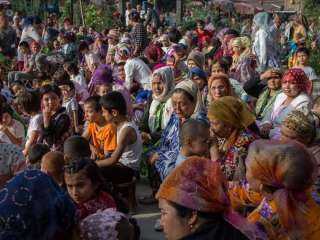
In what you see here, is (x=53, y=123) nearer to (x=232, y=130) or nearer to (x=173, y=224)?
(x=232, y=130)

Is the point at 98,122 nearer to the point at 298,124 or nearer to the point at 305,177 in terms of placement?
the point at 298,124

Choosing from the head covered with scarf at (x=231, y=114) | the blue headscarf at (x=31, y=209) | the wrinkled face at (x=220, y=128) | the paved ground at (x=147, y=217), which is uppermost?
the blue headscarf at (x=31, y=209)

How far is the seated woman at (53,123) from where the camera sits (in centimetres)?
656

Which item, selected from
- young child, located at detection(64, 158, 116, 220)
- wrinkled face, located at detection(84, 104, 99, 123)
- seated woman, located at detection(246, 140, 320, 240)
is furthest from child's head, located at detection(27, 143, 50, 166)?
seated woman, located at detection(246, 140, 320, 240)

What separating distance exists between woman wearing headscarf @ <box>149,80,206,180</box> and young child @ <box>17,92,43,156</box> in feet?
3.97

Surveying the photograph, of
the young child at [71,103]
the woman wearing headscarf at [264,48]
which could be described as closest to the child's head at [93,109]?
the young child at [71,103]

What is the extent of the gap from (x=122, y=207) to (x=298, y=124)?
1.42m

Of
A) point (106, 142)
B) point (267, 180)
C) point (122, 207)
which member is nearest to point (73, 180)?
point (122, 207)

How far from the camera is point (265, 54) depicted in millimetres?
11586

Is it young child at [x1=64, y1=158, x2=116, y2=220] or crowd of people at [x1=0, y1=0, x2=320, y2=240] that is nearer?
crowd of people at [x1=0, y1=0, x2=320, y2=240]

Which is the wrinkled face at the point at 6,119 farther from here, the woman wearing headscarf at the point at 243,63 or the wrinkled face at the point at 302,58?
the wrinkled face at the point at 302,58

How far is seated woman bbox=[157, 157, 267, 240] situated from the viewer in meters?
2.76

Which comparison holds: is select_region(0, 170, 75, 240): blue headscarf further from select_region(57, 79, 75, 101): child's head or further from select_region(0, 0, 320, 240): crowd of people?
select_region(57, 79, 75, 101): child's head

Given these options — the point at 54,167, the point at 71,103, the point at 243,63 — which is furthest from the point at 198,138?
the point at 243,63
